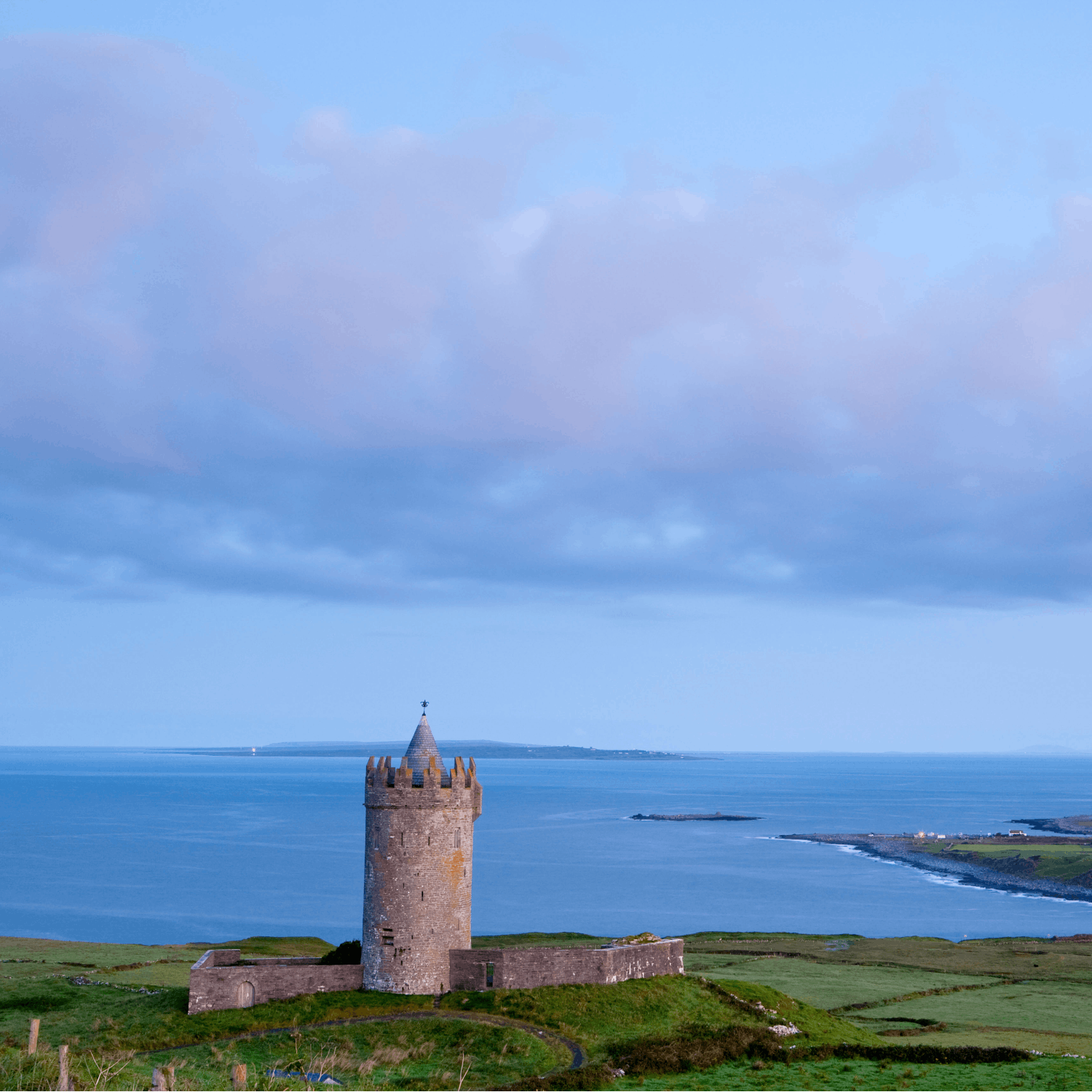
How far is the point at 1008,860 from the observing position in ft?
521

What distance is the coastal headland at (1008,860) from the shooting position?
14412 centimetres

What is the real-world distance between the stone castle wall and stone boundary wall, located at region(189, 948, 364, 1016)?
104 cm

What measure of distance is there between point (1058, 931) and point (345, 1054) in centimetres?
9875

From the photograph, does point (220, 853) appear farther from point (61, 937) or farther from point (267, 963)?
point (267, 963)

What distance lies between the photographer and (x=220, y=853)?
17600 centimetres

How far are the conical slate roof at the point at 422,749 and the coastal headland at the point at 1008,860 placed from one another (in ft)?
393

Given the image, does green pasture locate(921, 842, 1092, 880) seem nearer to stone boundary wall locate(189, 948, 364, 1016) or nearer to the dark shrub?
the dark shrub

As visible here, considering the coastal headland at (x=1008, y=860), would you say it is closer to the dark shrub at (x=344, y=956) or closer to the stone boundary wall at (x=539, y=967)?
the stone boundary wall at (x=539, y=967)

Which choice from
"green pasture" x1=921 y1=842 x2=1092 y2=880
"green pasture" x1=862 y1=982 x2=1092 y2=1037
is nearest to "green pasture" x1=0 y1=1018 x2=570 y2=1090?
"green pasture" x1=862 y1=982 x2=1092 y2=1037

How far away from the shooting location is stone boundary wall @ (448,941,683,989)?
131 feet

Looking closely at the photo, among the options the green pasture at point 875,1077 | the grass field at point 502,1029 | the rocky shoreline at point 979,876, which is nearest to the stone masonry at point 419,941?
the grass field at point 502,1029

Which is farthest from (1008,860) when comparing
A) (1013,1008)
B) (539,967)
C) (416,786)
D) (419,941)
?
(416,786)

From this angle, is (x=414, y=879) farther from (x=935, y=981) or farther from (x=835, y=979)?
(x=935, y=981)

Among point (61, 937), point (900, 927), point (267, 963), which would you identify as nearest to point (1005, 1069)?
point (267, 963)
